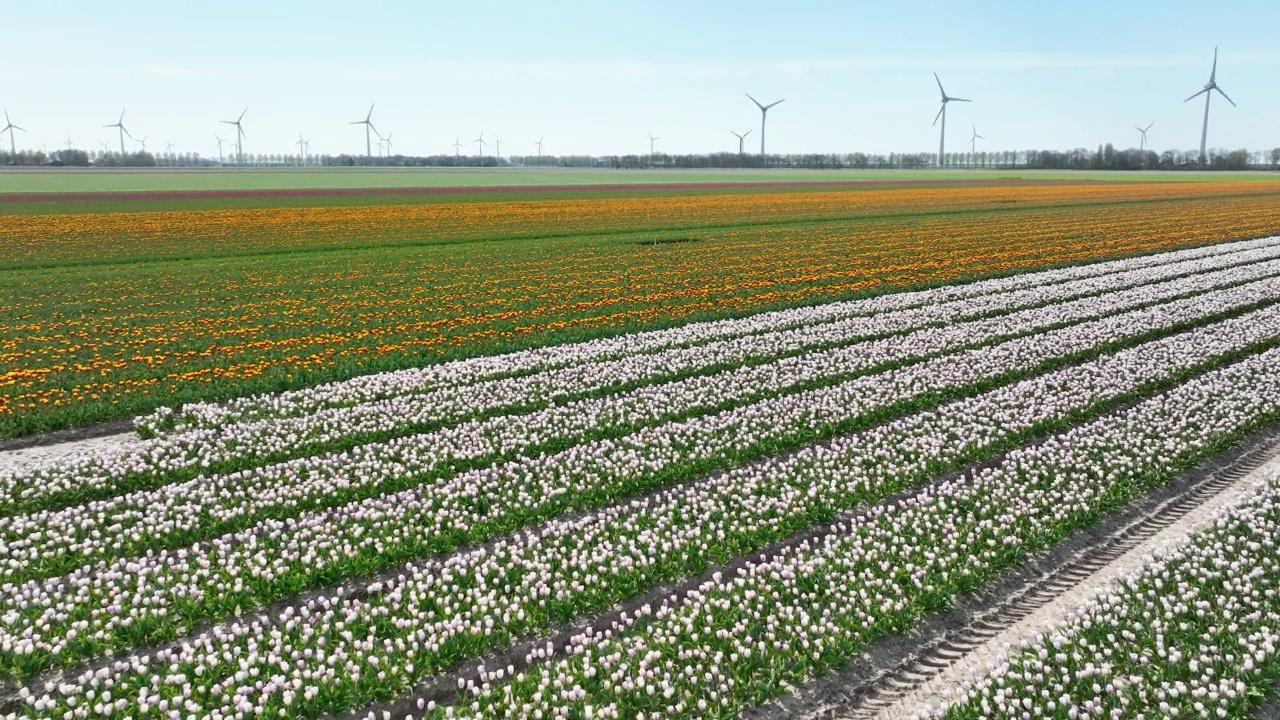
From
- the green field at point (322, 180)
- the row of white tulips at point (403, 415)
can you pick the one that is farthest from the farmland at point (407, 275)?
the green field at point (322, 180)

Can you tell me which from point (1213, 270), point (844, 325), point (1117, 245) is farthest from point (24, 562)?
point (1117, 245)

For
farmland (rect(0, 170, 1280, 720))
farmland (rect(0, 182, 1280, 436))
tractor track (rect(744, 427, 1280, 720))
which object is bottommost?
tractor track (rect(744, 427, 1280, 720))

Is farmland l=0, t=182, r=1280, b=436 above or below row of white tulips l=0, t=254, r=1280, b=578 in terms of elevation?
above

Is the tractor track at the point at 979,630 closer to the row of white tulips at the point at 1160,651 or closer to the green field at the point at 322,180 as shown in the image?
the row of white tulips at the point at 1160,651

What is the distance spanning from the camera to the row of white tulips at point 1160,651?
7.31m

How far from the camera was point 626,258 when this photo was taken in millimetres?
37688

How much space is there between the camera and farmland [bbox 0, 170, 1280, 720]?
790cm

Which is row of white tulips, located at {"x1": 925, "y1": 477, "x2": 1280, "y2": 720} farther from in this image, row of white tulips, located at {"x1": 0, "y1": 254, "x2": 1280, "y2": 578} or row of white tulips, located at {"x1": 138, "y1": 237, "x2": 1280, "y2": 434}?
row of white tulips, located at {"x1": 138, "y1": 237, "x2": 1280, "y2": 434}

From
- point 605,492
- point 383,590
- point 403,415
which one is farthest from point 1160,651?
point 403,415

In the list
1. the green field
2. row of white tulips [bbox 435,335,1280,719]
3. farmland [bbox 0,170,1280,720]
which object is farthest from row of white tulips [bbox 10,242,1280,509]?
the green field

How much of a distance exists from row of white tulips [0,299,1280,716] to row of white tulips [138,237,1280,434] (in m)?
5.55

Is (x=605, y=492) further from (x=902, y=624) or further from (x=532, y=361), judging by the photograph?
(x=532, y=361)

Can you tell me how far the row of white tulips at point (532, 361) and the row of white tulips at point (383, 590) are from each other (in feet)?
18.2

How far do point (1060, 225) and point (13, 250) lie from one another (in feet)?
184
